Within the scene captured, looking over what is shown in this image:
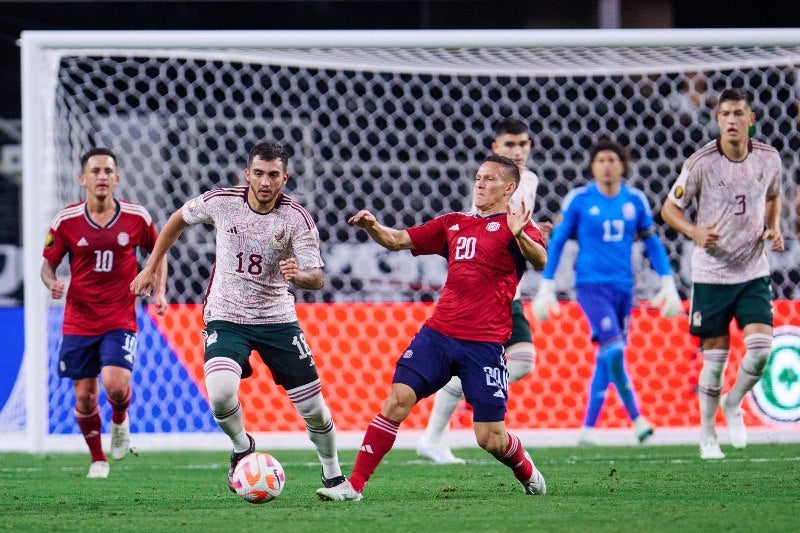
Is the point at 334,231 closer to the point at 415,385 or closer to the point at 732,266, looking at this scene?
the point at 732,266

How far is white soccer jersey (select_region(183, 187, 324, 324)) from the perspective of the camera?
618 centimetres

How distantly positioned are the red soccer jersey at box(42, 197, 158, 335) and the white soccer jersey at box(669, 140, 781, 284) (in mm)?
3487

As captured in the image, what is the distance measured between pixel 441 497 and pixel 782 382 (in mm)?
4415

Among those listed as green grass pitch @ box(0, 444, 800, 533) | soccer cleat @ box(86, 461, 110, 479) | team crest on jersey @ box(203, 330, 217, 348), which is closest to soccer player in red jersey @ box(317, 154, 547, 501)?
green grass pitch @ box(0, 444, 800, 533)

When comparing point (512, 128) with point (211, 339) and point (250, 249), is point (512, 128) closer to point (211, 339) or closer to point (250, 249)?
point (250, 249)

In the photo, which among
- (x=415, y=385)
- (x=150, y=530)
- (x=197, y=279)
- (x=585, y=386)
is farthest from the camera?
A: (x=197, y=279)

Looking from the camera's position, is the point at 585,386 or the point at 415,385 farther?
the point at 585,386

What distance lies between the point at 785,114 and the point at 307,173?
492cm

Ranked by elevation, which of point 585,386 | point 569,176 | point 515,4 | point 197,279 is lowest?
point 585,386

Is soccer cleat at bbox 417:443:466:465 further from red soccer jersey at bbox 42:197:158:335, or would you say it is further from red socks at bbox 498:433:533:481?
red socks at bbox 498:433:533:481

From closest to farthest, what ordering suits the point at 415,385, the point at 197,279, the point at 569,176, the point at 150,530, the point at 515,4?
the point at 150,530, the point at 415,385, the point at 197,279, the point at 569,176, the point at 515,4

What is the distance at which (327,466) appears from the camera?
6.18 metres

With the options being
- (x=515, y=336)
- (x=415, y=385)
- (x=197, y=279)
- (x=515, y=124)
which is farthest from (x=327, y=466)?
(x=197, y=279)

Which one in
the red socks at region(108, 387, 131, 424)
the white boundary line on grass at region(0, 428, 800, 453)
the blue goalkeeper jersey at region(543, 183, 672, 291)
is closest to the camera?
the red socks at region(108, 387, 131, 424)
